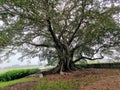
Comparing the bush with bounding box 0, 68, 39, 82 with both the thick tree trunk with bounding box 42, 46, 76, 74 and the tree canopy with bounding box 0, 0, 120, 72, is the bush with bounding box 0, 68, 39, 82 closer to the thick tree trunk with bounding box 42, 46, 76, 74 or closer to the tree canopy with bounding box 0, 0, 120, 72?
the tree canopy with bounding box 0, 0, 120, 72

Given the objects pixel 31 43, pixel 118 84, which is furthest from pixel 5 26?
pixel 118 84

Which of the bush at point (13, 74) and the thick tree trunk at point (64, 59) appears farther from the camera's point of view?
the bush at point (13, 74)

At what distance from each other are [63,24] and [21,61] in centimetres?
422

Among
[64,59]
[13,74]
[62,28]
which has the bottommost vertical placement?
[13,74]

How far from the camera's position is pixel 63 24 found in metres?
16.5

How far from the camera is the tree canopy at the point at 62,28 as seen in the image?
13.2 metres

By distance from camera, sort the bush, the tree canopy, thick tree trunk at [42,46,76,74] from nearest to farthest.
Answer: the tree canopy < thick tree trunk at [42,46,76,74] < the bush

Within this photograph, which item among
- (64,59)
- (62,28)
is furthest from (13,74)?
(62,28)

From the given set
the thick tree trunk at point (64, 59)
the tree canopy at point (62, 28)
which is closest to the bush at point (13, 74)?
the tree canopy at point (62, 28)

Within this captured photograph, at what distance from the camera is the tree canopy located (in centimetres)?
1323

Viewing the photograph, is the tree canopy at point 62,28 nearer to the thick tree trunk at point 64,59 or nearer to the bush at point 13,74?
the thick tree trunk at point 64,59

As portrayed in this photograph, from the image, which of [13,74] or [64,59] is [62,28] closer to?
[64,59]

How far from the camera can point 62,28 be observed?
1661 cm

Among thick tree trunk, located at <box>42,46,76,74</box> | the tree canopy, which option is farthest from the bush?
thick tree trunk, located at <box>42,46,76,74</box>
